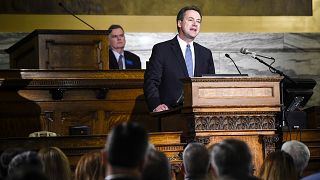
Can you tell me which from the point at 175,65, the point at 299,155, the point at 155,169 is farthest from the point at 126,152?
the point at 175,65

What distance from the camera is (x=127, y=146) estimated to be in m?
4.25

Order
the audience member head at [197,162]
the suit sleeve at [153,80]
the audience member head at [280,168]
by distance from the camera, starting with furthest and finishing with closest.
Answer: the suit sleeve at [153,80]
the audience member head at [280,168]
the audience member head at [197,162]

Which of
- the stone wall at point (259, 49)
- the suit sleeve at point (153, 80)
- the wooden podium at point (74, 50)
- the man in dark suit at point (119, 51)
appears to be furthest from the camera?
the stone wall at point (259, 49)

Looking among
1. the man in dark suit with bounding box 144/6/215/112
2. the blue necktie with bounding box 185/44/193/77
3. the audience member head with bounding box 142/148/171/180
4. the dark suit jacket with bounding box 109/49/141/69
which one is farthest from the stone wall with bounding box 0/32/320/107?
the audience member head with bounding box 142/148/171/180

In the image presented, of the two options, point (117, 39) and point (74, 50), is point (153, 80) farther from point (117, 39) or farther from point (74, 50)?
point (117, 39)

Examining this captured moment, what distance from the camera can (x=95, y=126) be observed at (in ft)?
38.9

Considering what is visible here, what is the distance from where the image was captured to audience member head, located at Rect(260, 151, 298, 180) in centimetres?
653

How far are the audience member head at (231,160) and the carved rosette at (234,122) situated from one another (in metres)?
3.33

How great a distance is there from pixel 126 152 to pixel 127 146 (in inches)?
1.4

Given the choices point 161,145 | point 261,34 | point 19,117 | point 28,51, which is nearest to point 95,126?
point 19,117

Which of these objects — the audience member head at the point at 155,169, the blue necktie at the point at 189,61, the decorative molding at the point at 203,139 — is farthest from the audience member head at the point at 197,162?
the blue necktie at the point at 189,61

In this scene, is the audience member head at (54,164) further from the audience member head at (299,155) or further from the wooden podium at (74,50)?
the wooden podium at (74,50)

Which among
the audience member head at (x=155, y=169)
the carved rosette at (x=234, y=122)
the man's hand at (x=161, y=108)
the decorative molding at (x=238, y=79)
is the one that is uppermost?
the decorative molding at (x=238, y=79)

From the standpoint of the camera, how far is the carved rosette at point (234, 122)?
8586mm
